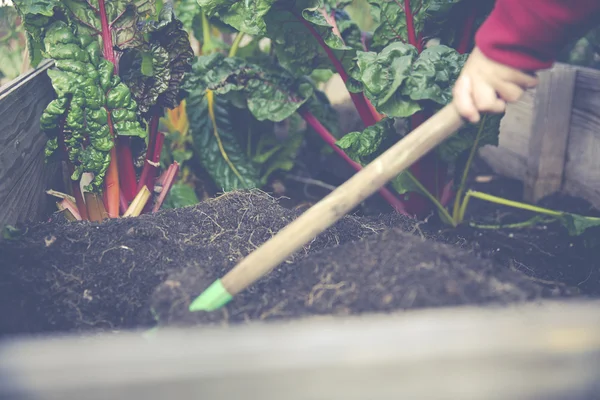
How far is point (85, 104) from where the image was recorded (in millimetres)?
1873

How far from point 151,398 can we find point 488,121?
1734 mm

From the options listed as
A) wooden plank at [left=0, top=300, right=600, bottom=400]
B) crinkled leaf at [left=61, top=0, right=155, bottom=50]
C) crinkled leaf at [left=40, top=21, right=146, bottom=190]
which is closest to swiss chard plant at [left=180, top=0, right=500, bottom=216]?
crinkled leaf at [left=61, top=0, right=155, bottom=50]

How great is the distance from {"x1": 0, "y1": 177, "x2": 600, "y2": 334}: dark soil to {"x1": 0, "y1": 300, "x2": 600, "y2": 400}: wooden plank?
0.61 ft

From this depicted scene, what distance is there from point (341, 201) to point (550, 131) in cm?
166

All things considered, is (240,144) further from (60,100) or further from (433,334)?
(433,334)

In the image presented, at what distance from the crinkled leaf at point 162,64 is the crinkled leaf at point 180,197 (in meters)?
0.51

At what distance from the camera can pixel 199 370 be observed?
89 cm

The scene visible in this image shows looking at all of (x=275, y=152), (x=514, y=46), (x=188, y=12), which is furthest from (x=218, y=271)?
(x=188, y=12)

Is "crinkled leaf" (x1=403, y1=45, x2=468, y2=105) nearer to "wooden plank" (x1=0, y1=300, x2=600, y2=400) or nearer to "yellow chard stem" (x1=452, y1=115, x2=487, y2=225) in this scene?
"yellow chard stem" (x1=452, y1=115, x2=487, y2=225)

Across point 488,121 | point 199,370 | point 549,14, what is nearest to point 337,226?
point 488,121

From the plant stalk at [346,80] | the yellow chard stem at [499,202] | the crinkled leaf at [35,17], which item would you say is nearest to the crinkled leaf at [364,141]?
the plant stalk at [346,80]

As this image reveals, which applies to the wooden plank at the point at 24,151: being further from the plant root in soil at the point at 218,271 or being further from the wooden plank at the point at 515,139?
the wooden plank at the point at 515,139

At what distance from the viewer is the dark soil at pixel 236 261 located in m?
1.20

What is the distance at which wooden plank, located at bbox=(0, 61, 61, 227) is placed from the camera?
5.59 ft
